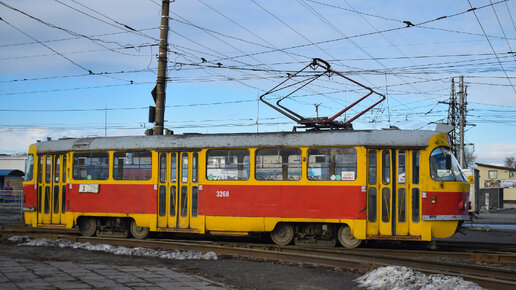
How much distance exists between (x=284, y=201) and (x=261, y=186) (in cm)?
74

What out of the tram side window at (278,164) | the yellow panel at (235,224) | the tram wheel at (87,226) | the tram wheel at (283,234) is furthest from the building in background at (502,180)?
the tram wheel at (87,226)

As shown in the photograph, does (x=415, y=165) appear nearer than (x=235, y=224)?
Yes

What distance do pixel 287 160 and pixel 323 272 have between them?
3.94m

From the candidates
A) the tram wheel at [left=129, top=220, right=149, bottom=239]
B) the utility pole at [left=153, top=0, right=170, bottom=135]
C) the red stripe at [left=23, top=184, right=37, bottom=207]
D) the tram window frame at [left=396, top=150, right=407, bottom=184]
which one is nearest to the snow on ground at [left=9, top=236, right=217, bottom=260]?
the tram wheel at [left=129, top=220, right=149, bottom=239]

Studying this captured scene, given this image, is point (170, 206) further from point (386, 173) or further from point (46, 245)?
point (386, 173)

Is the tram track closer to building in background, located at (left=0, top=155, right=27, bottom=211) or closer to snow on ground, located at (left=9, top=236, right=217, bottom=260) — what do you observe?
snow on ground, located at (left=9, top=236, right=217, bottom=260)

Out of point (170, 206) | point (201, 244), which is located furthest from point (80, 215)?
point (201, 244)

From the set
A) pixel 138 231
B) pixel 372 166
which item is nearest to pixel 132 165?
pixel 138 231

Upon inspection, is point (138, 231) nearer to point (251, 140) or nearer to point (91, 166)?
point (91, 166)

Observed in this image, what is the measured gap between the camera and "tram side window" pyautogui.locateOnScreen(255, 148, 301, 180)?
45.4ft

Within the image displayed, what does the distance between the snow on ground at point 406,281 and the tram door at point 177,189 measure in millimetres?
6346

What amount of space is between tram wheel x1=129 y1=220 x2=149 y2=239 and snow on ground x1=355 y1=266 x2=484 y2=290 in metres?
7.78

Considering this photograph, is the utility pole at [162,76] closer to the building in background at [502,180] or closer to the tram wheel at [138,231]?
the tram wheel at [138,231]

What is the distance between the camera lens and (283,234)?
1432cm
